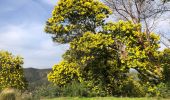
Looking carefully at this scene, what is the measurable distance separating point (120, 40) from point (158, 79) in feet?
13.8

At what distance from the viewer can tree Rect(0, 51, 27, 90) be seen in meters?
30.9

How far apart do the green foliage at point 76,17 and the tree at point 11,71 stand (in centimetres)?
413

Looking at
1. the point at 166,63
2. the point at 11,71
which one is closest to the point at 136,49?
the point at 166,63

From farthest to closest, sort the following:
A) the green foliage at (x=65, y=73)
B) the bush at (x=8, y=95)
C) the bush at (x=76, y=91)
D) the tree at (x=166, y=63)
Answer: the green foliage at (x=65, y=73) → the tree at (x=166, y=63) → the bush at (x=76, y=91) → the bush at (x=8, y=95)

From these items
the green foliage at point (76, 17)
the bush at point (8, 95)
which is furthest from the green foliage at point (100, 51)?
the bush at point (8, 95)

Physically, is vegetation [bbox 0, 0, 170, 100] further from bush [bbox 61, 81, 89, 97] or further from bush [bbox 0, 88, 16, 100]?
bush [bbox 0, 88, 16, 100]

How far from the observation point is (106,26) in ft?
96.6

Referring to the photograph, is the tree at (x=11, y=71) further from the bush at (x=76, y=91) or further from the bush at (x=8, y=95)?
the bush at (x=8, y=95)

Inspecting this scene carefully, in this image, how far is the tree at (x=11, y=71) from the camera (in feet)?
101

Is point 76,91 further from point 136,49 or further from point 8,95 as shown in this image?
point 8,95

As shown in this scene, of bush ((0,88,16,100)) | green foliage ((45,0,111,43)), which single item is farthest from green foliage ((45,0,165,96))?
bush ((0,88,16,100))

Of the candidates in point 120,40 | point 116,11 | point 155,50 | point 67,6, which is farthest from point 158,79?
point 67,6

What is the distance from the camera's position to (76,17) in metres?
30.8

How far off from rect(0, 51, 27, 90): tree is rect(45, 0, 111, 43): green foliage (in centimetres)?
413
